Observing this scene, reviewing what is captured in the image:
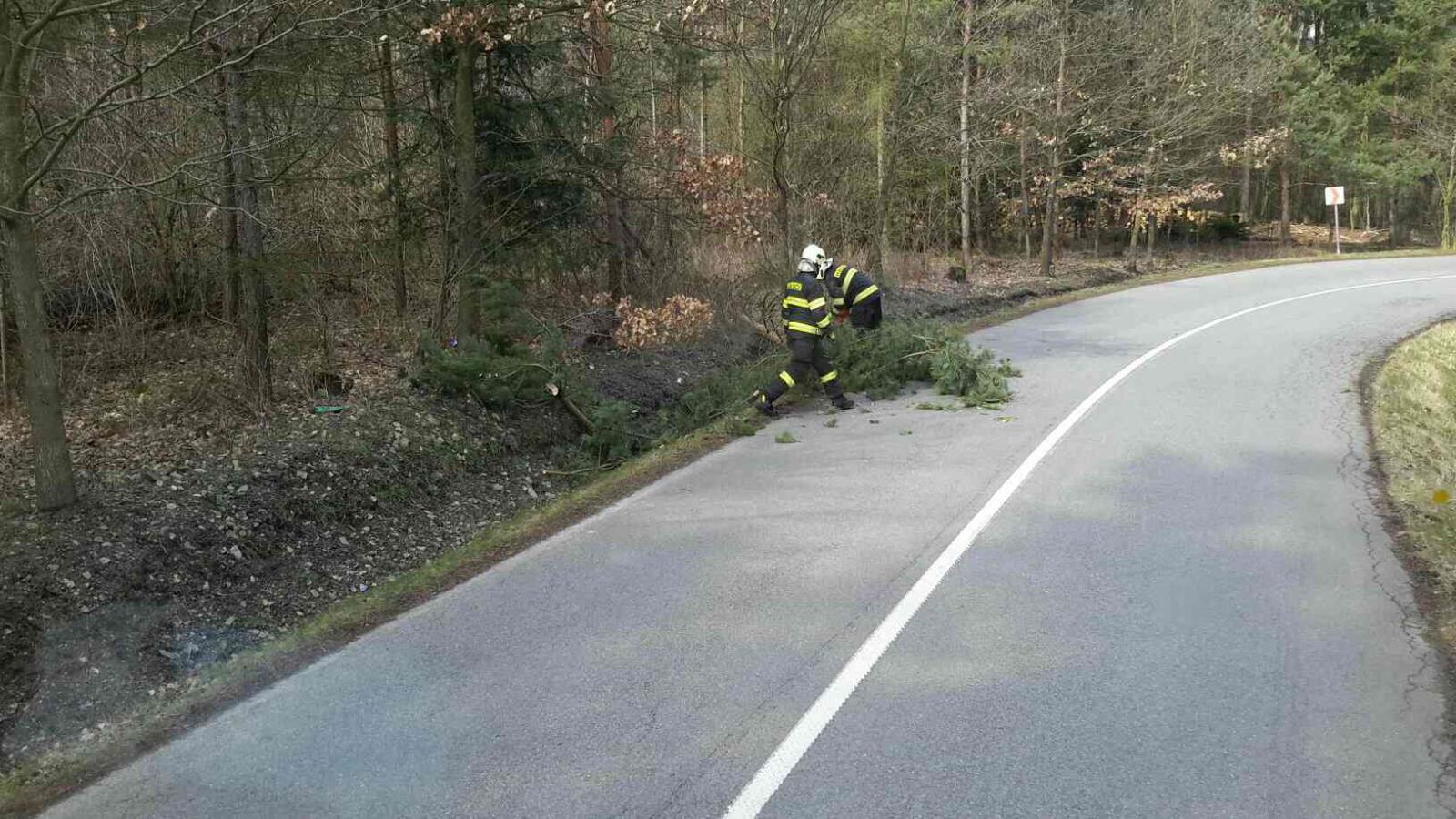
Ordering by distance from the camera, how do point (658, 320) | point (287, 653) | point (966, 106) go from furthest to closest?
point (966, 106) < point (658, 320) < point (287, 653)

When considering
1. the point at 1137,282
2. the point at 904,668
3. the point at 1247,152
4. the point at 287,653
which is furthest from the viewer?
the point at 1247,152

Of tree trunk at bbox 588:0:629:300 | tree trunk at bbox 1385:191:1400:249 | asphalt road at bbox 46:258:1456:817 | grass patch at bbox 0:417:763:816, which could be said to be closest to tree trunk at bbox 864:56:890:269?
tree trunk at bbox 588:0:629:300

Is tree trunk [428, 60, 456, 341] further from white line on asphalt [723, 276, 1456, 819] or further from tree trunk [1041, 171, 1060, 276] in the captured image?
tree trunk [1041, 171, 1060, 276]

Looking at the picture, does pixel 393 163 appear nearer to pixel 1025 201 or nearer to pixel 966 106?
pixel 966 106

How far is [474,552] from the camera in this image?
7.39 m

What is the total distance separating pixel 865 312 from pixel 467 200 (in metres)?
4.90

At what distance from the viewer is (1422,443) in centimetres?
912

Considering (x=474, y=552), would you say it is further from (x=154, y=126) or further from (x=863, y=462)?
(x=154, y=126)

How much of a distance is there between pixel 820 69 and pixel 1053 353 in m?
10.6

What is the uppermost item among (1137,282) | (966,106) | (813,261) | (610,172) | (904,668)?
(966,106)

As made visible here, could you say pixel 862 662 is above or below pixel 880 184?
below

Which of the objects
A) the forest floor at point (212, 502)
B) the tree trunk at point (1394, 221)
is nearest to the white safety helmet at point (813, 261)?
the forest floor at point (212, 502)

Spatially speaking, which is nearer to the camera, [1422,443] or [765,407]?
[1422,443]

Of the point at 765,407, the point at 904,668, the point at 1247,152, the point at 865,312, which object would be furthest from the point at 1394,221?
the point at 904,668
